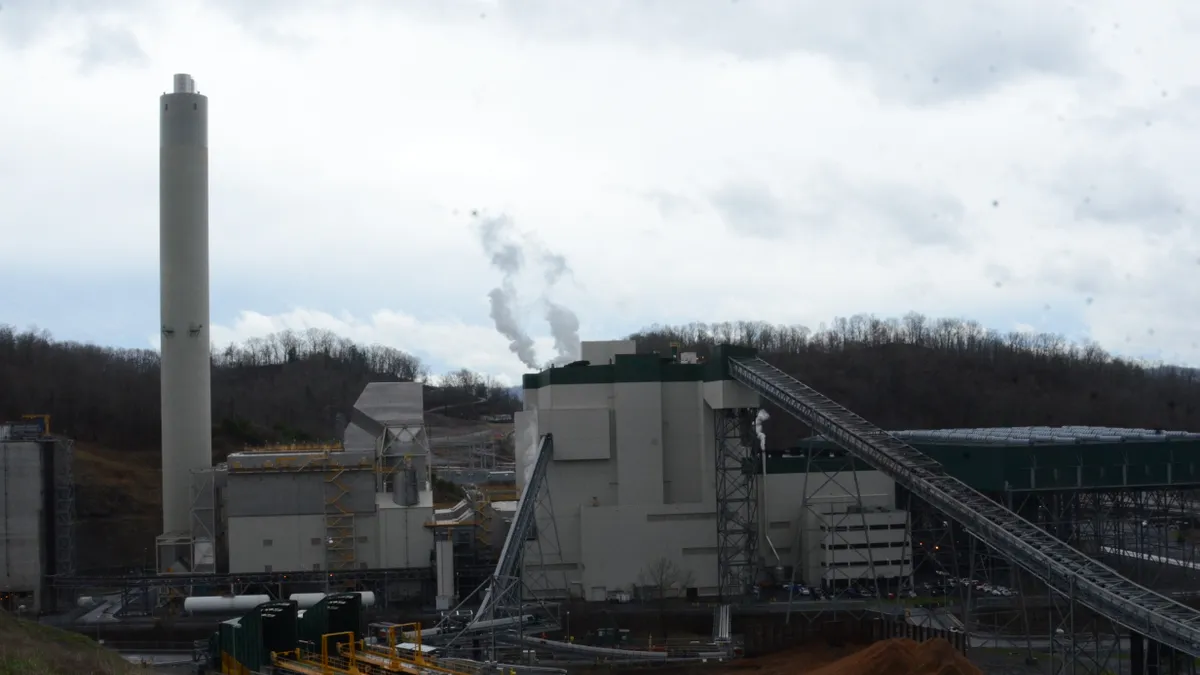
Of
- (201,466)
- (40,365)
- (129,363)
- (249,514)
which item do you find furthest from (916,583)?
(129,363)

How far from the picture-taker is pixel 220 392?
121 meters

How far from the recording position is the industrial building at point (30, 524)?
48.2m

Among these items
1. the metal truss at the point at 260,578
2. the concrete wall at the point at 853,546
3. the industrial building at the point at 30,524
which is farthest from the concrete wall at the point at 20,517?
the concrete wall at the point at 853,546

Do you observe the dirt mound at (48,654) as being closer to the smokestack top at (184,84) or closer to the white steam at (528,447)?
the white steam at (528,447)

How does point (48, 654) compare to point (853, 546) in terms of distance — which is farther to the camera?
point (853, 546)

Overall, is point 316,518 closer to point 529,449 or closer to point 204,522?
point 204,522

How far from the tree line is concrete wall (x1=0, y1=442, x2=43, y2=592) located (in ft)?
88.4

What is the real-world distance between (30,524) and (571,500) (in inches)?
890

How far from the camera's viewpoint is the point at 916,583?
51.2 meters

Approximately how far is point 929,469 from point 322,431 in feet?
272

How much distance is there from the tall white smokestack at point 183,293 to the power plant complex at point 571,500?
9 cm

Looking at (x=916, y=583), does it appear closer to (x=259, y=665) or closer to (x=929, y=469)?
(x=929, y=469)

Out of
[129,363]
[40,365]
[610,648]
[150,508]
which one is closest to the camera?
[610,648]

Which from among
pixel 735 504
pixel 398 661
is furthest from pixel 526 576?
pixel 398 661
